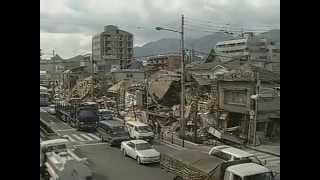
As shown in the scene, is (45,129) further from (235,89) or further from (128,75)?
(235,89)

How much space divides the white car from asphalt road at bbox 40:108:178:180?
2 centimetres

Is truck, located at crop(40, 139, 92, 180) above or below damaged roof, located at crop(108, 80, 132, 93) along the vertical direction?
below

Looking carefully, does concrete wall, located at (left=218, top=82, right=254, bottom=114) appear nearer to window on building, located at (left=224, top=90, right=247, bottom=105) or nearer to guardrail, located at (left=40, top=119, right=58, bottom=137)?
window on building, located at (left=224, top=90, right=247, bottom=105)

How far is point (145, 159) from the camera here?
1.50m

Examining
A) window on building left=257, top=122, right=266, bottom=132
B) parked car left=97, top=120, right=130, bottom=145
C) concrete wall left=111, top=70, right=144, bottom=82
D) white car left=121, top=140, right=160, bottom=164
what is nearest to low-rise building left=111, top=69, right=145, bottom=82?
concrete wall left=111, top=70, right=144, bottom=82

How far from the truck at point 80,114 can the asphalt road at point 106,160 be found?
36mm

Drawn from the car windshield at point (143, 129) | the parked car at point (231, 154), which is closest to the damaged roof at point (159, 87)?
the car windshield at point (143, 129)

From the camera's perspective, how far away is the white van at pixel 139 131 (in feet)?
5.13

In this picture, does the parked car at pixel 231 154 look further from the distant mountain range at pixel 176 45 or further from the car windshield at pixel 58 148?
the car windshield at pixel 58 148

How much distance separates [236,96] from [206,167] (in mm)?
390

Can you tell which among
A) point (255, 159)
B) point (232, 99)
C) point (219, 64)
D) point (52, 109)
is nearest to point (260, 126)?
point (255, 159)

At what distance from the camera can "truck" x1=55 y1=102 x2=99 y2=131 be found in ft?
4.73
